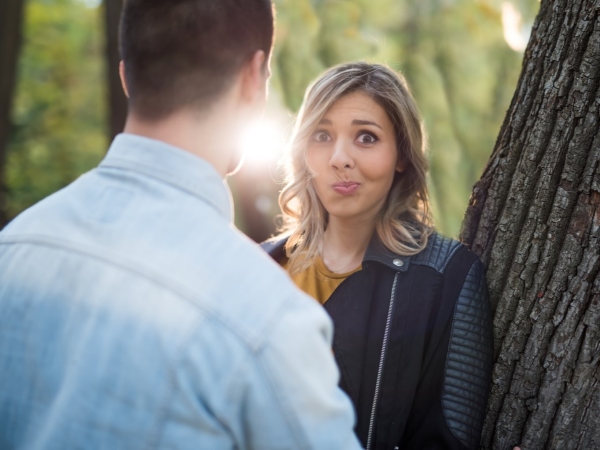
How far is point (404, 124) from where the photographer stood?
8.88ft

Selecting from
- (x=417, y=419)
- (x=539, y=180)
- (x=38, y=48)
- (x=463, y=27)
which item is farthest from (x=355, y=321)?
(x=38, y=48)

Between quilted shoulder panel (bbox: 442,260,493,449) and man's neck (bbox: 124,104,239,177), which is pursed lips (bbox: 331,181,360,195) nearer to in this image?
quilted shoulder panel (bbox: 442,260,493,449)

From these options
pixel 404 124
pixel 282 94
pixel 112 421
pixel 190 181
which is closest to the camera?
pixel 112 421

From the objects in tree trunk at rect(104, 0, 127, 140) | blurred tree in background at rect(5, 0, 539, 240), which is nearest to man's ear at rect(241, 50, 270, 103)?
blurred tree in background at rect(5, 0, 539, 240)

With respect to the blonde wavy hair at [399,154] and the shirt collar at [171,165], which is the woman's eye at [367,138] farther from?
the shirt collar at [171,165]

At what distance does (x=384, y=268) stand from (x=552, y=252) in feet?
1.86

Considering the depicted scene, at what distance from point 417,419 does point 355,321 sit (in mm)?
383

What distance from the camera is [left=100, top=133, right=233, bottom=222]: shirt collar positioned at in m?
1.41

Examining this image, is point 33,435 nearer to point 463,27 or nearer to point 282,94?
point 282,94

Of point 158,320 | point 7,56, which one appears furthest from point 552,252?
point 7,56

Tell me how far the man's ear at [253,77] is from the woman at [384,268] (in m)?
1.06

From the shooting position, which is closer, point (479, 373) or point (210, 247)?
point (210, 247)

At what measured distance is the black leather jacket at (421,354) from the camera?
224 cm

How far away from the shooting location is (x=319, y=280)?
108 inches
